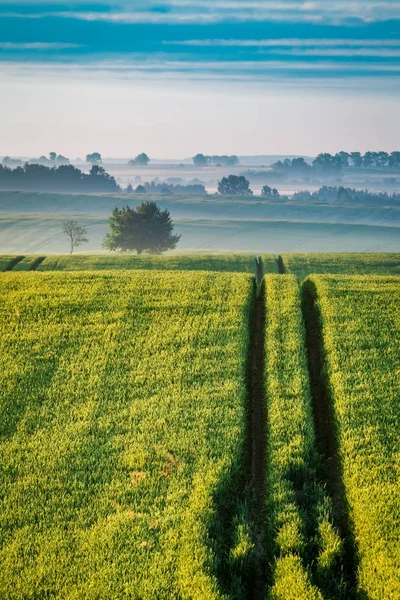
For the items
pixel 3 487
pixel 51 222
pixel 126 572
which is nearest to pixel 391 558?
pixel 126 572

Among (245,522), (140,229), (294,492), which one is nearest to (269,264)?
(294,492)

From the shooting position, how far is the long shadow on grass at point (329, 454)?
963cm

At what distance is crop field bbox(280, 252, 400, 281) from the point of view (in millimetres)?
37250

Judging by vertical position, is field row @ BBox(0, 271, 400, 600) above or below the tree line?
above

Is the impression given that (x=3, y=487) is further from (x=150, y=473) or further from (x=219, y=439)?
(x=219, y=439)

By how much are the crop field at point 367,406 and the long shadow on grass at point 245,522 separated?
1.65m

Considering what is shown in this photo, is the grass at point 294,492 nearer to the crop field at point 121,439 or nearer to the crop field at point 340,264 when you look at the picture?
the crop field at point 121,439

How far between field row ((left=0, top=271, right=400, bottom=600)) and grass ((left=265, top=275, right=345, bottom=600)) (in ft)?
0.12

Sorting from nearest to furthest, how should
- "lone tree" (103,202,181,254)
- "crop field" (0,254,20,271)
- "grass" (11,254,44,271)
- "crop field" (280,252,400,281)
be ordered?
"crop field" (0,254,20,271) < "grass" (11,254,44,271) < "crop field" (280,252,400,281) < "lone tree" (103,202,181,254)

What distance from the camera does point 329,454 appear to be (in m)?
13.0

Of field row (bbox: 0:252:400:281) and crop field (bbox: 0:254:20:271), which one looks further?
field row (bbox: 0:252:400:281)

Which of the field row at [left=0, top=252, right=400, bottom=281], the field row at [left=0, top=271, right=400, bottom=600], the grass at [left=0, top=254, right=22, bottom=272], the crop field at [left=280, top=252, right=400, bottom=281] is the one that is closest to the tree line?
the field row at [left=0, top=252, right=400, bottom=281]

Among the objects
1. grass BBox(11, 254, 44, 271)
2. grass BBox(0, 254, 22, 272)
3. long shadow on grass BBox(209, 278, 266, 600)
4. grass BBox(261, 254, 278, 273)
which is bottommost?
grass BBox(261, 254, 278, 273)

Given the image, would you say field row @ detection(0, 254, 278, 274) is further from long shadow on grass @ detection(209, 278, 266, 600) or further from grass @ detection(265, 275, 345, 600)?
long shadow on grass @ detection(209, 278, 266, 600)
